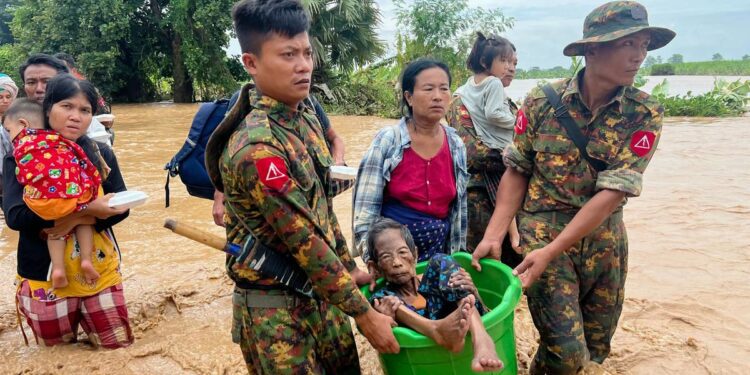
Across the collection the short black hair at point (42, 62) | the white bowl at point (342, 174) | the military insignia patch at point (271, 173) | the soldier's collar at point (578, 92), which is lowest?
the white bowl at point (342, 174)

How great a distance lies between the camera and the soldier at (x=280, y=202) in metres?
1.54

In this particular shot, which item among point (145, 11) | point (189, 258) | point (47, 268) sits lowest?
point (189, 258)

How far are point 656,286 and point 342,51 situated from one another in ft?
48.6

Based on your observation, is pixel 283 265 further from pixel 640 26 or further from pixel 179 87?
pixel 179 87

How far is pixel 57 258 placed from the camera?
2.80 meters

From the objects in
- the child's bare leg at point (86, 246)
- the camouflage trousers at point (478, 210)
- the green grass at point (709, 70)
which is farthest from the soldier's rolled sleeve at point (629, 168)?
the green grass at point (709, 70)

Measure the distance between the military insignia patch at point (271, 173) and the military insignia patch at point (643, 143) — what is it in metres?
1.58

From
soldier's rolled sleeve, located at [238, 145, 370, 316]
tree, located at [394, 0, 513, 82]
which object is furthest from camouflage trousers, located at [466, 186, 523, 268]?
tree, located at [394, 0, 513, 82]

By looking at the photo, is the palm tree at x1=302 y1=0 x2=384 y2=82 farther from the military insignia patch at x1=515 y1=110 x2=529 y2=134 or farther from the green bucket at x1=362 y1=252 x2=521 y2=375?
the green bucket at x1=362 y1=252 x2=521 y2=375

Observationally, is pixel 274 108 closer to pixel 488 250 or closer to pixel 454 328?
pixel 454 328

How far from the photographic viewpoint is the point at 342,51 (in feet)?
57.5

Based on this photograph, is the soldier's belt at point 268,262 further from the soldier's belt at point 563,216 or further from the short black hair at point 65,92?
the short black hair at point 65,92

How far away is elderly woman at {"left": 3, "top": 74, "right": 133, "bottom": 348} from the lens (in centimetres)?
271

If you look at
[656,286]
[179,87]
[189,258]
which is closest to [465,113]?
[656,286]
